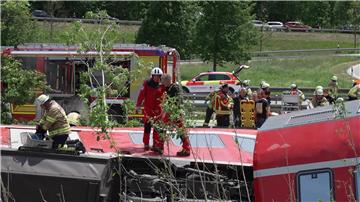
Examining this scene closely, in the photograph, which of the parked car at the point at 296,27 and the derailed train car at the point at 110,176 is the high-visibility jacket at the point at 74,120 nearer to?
the derailed train car at the point at 110,176

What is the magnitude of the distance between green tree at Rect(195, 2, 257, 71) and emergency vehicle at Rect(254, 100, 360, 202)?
30.6 m

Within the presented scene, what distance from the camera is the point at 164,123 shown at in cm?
484

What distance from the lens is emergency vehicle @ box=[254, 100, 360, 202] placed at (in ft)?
17.2

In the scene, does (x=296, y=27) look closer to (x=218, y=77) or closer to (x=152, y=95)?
(x=218, y=77)

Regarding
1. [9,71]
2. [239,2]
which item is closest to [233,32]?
[239,2]

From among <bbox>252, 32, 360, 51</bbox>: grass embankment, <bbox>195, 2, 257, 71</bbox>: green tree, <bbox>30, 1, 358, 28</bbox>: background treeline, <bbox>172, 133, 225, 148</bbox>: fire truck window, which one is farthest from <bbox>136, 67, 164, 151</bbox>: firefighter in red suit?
<bbox>30, 1, 358, 28</bbox>: background treeline

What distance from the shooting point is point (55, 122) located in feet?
24.0

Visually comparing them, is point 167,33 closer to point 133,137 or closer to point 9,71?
point 9,71

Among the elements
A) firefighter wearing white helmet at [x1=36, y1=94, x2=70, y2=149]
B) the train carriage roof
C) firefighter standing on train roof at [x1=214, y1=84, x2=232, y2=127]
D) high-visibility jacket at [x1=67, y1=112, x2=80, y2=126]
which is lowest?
firefighter standing on train roof at [x1=214, y1=84, x2=232, y2=127]

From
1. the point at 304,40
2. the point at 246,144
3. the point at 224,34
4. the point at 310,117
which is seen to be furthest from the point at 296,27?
the point at 310,117

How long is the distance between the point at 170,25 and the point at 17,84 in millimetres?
20776

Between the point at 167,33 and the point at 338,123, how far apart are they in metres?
31.8

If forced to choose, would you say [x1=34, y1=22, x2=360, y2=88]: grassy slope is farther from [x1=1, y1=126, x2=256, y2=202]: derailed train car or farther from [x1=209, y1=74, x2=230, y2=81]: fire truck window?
[x1=1, y1=126, x2=256, y2=202]: derailed train car

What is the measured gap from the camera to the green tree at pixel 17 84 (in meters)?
16.3
